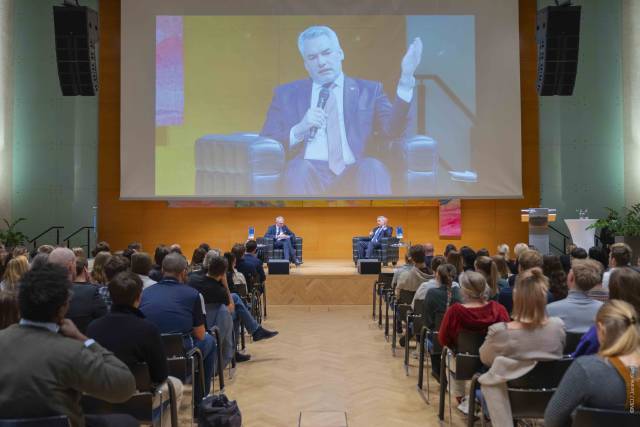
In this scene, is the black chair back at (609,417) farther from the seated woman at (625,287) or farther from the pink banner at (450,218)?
the pink banner at (450,218)

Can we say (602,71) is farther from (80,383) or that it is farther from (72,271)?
(80,383)

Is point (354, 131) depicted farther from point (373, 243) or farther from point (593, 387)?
point (593, 387)

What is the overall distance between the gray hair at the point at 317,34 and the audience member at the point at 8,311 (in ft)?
32.0

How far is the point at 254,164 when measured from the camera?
37.4 feet

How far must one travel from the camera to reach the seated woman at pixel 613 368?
192 centimetres

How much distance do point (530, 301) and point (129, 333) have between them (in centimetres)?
186

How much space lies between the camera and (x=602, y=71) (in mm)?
12039

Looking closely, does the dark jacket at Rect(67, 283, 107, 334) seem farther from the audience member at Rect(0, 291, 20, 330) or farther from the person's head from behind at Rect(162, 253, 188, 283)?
the audience member at Rect(0, 291, 20, 330)

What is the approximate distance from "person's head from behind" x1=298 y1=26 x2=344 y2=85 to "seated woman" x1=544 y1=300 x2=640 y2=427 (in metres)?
9.80

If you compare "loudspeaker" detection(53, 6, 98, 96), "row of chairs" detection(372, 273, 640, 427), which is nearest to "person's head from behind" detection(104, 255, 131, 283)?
"row of chairs" detection(372, 273, 640, 427)

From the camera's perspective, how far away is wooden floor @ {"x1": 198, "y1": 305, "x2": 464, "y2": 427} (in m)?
4.09

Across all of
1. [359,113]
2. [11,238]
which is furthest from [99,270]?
[359,113]

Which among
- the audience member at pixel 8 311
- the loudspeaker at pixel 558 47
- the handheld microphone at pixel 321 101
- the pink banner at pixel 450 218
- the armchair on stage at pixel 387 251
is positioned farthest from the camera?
the pink banner at pixel 450 218

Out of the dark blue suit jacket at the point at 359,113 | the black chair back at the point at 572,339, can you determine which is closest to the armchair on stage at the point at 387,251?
the dark blue suit jacket at the point at 359,113
